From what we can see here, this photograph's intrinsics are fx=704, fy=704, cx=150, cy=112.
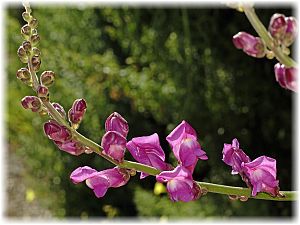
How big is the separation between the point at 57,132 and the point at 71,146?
2 centimetres

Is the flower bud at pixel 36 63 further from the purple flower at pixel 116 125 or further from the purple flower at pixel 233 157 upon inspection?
the purple flower at pixel 233 157

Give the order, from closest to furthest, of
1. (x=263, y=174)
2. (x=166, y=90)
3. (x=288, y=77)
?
(x=288, y=77) → (x=263, y=174) → (x=166, y=90)

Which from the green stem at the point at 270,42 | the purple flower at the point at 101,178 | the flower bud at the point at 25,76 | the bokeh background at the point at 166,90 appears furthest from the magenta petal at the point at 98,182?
the bokeh background at the point at 166,90

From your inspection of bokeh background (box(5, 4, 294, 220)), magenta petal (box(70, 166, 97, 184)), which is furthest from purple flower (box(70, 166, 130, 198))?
bokeh background (box(5, 4, 294, 220))

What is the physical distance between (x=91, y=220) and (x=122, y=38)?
872 mm

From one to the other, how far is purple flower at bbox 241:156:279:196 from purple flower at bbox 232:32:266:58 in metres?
0.11

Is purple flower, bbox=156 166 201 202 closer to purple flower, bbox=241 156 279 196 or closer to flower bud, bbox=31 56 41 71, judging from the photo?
purple flower, bbox=241 156 279 196

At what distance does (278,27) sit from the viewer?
1.89 feet

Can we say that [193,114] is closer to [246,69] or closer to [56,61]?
[246,69]

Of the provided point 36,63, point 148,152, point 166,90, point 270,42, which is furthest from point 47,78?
point 166,90

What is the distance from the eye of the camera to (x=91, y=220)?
3.01 metres

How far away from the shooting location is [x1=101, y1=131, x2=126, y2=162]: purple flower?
0.62 metres

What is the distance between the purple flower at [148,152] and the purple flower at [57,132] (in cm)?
7

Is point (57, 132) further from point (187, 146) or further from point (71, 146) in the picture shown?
point (187, 146)
